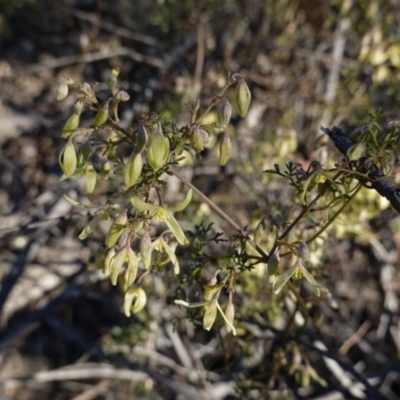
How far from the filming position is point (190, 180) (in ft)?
12.9

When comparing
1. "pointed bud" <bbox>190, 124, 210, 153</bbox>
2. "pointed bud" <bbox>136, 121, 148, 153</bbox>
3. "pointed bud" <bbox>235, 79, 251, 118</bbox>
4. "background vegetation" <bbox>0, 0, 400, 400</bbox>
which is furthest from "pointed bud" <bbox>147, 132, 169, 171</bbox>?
"background vegetation" <bbox>0, 0, 400, 400</bbox>

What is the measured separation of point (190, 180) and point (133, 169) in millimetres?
2454

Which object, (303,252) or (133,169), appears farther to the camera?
(303,252)

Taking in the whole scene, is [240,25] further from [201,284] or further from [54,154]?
[201,284]

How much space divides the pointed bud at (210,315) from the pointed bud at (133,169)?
0.42m

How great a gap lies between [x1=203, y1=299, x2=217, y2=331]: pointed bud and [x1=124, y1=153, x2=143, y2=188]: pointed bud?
42cm

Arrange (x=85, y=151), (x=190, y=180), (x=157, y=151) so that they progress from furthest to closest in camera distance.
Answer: (x=190, y=180) < (x=85, y=151) < (x=157, y=151)

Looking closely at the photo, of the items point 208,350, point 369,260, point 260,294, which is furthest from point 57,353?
point 369,260

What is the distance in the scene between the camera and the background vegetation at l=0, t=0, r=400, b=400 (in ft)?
10.1

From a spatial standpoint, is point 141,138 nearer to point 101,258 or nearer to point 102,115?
point 102,115

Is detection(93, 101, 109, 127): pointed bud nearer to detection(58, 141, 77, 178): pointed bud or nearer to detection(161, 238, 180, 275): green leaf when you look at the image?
detection(58, 141, 77, 178): pointed bud

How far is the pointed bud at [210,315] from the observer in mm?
1608

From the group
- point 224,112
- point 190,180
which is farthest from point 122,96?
point 190,180

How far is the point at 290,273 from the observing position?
1549 millimetres
